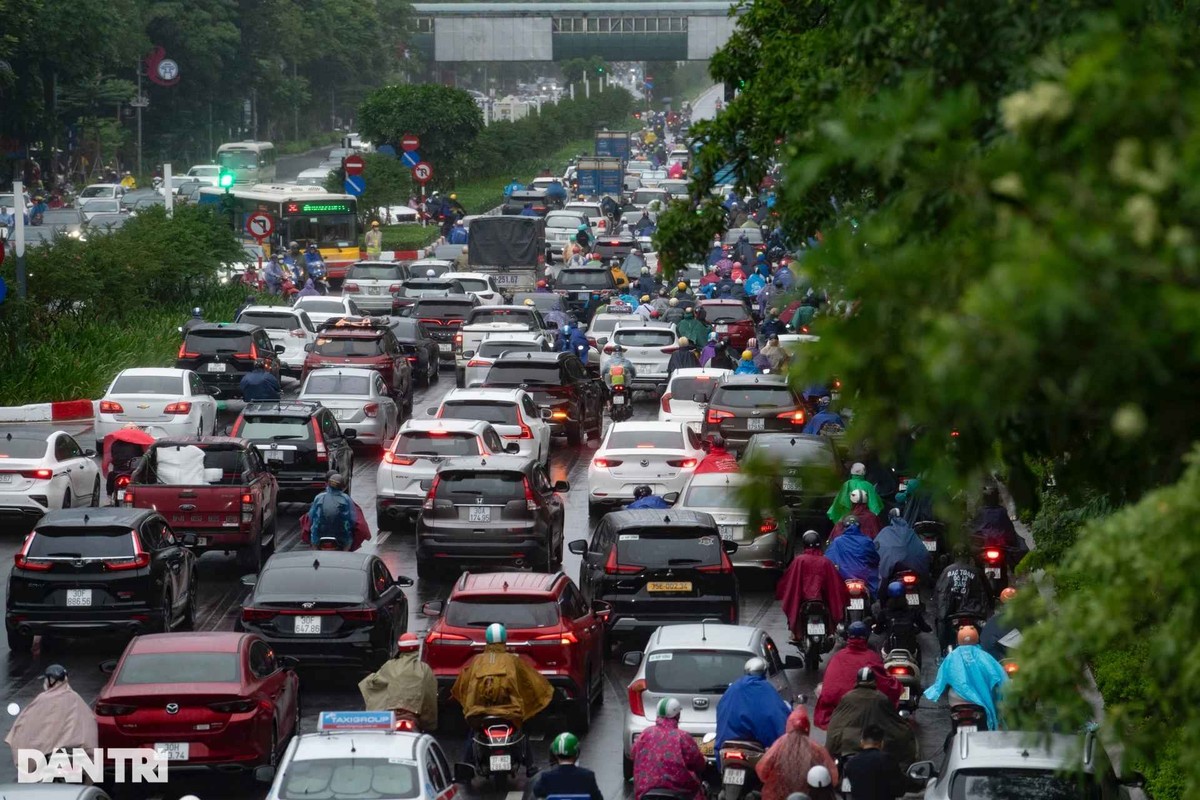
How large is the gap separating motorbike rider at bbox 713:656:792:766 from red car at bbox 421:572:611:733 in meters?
3.05

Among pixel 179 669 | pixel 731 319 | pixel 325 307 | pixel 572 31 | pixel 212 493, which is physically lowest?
pixel 731 319

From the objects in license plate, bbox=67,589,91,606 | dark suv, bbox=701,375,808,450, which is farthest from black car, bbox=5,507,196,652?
dark suv, bbox=701,375,808,450

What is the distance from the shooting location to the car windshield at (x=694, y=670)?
16.2 meters

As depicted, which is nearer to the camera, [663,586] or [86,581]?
[86,581]

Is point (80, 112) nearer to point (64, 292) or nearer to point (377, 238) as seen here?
point (377, 238)

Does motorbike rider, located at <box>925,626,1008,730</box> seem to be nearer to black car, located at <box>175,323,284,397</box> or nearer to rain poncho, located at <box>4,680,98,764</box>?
rain poncho, located at <box>4,680,98,764</box>

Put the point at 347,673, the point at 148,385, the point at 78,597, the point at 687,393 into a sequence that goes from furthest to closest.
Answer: the point at 687,393
the point at 148,385
the point at 78,597
the point at 347,673

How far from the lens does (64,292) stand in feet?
130

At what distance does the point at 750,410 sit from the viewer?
30.2 meters

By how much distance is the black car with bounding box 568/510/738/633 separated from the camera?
66.3 ft

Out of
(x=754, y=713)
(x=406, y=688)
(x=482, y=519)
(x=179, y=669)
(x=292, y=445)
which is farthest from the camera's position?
(x=292, y=445)

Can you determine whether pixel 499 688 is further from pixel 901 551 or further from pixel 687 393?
pixel 687 393

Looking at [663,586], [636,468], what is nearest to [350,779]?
[663,586]

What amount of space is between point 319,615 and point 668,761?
5.86m
